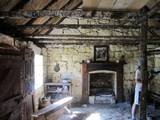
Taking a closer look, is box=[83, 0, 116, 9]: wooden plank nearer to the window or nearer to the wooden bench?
the wooden bench

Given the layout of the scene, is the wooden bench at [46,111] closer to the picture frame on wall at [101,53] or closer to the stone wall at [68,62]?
the stone wall at [68,62]

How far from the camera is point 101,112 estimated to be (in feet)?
25.4

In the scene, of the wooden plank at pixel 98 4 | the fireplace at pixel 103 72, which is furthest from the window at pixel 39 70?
the wooden plank at pixel 98 4

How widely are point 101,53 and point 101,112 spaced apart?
2446 millimetres

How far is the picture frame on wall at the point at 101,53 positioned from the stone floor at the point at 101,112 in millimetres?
1732

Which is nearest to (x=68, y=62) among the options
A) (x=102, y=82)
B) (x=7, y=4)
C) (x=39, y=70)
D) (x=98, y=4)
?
(x=39, y=70)

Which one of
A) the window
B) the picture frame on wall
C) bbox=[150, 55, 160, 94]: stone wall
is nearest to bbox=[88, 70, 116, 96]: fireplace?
the picture frame on wall

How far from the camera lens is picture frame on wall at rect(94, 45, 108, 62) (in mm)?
9211

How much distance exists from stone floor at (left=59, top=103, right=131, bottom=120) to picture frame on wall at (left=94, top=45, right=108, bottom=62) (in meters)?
1.73

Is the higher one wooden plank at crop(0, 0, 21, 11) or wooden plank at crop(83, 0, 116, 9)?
wooden plank at crop(0, 0, 21, 11)

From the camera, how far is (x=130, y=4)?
133 inches

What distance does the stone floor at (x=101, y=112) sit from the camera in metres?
7.03

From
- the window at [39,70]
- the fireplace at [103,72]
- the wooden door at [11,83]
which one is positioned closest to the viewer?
the wooden door at [11,83]

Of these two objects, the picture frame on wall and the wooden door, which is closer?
the wooden door
